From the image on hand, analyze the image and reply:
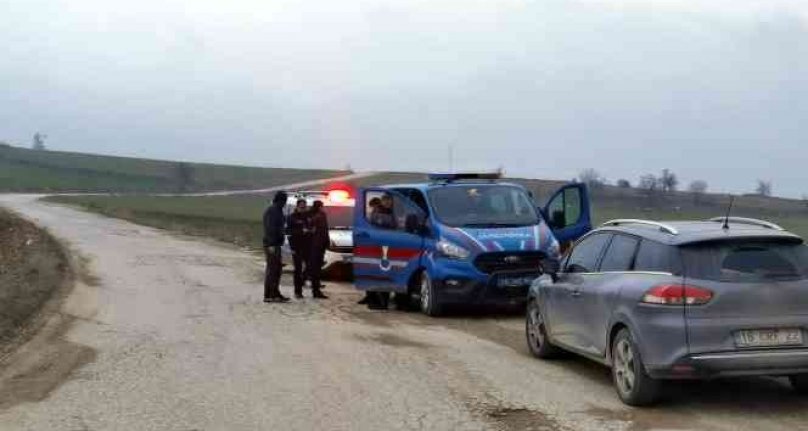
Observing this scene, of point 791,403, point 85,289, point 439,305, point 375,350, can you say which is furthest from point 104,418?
point 85,289

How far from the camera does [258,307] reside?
1622cm

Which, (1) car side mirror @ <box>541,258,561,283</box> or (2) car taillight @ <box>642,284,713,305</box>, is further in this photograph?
(1) car side mirror @ <box>541,258,561,283</box>

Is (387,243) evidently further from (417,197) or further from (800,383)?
(800,383)

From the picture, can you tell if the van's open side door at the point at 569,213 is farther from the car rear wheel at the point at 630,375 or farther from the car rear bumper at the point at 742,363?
the car rear bumper at the point at 742,363

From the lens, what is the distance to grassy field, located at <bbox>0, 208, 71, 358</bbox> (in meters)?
14.2

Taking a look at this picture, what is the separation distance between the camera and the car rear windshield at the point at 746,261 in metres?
8.17

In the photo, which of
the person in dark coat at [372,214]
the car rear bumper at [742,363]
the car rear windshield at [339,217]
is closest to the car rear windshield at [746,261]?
the car rear bumper at [742,363]

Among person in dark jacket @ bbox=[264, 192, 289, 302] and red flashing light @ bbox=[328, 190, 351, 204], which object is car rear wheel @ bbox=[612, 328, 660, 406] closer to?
person in dark jacket @ bbox=[264, 192, 289, 302]

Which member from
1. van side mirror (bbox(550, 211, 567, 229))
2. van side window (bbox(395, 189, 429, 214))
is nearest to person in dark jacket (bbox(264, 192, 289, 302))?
van side window (bbox(395, 189, 429, 214))

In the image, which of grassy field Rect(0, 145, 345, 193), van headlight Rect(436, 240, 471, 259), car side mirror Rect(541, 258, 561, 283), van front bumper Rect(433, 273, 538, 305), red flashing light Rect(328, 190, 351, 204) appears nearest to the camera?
car side mirror Rect(541, 258, 561, 283)

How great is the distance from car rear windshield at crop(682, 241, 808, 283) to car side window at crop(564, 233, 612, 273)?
1.51 metres

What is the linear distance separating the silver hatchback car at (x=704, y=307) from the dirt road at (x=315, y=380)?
38 centimetres

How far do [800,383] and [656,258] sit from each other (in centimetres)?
166

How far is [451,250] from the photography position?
587 inches
